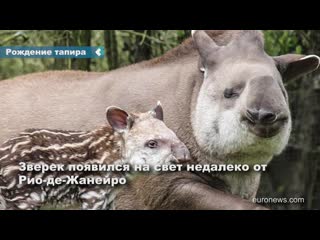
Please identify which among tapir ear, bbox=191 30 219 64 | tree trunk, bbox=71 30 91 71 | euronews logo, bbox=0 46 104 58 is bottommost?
tapir ear, bbox=191 30 219 64

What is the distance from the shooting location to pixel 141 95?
28.9ft

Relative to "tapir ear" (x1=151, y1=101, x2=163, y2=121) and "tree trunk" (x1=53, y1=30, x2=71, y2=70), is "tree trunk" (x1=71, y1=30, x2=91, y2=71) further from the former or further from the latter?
"tapir ear" (x1=151, y1=101, x2=163, y2=121)

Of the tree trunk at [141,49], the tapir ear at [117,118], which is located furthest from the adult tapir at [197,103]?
the tree trunk at [141,49]

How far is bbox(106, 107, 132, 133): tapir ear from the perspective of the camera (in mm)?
8188

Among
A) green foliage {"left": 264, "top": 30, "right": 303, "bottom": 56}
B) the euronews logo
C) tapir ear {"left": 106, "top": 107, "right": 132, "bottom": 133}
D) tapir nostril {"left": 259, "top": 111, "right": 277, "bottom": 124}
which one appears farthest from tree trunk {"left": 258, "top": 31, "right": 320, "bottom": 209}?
the euronews logo

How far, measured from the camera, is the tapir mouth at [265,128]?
7840 mm

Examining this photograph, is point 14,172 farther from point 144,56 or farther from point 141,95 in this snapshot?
point 144,56

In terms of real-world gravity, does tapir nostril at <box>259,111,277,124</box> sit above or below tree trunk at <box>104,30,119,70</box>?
below

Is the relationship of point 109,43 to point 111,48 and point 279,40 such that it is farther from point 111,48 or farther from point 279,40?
point 279,40

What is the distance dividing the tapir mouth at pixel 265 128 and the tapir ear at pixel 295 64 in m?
0.85

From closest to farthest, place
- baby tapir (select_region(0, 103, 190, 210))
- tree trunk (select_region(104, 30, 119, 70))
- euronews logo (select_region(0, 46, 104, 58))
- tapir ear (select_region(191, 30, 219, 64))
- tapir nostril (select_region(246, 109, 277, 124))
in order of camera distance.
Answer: tapir nostril (select_region(246, 109, 277, 124)), baby tapir (select_region(0, 103, 190, 210)), tapir ear (select_region(191, 30, 219, 64)), euronews logo (select_region(0, 46, 104, 58)), tree trunk (select_region(104, 30, 119, 70))

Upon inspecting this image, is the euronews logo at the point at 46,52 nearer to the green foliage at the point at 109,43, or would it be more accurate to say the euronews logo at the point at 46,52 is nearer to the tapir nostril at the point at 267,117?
the green foliage at the point at 109,43

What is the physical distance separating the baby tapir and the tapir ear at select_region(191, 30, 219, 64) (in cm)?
82

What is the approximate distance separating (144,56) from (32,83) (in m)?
1.63
